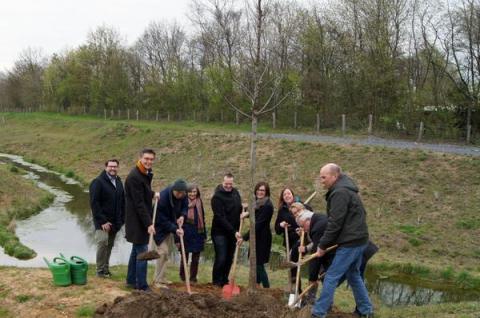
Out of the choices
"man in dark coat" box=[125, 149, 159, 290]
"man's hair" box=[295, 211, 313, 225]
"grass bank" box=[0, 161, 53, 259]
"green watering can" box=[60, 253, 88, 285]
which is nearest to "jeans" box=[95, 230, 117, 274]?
"green watering can" box=[60, 253, 88, 285]

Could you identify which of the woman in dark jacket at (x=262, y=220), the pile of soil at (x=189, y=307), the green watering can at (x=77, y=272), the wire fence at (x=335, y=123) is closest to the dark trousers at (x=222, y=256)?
the woman in dark jacket at (x=262, y=220)

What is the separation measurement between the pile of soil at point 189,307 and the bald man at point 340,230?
500mm

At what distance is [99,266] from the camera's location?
27.9ft

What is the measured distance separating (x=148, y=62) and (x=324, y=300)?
51514mm

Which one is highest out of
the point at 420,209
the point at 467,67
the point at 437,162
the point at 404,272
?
the point at 467,67

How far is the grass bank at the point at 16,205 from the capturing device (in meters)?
13.0

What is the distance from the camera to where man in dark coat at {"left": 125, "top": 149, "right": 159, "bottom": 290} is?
7.30m

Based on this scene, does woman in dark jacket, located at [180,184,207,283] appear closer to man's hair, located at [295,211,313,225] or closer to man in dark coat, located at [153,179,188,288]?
man in dark coat, located at [153,179,188,288]

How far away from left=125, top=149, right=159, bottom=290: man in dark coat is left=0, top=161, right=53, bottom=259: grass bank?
258 inches

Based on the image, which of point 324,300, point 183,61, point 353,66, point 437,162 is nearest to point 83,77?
point 183,61

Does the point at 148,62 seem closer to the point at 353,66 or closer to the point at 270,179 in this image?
the point at 353,66

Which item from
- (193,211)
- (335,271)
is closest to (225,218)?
(193,211)

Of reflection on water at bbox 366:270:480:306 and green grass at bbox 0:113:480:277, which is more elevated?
green grass at bbox 0:113:480:277

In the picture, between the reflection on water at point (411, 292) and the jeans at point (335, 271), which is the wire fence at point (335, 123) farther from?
the jeans at point (335, 271)
